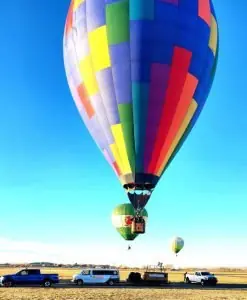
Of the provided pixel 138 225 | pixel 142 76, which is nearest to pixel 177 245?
pixel 138 225

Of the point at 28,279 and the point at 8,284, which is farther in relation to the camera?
the point at 28,279

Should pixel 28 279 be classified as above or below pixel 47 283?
above

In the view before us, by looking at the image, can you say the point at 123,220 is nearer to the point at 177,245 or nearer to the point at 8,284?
the point at 177,245

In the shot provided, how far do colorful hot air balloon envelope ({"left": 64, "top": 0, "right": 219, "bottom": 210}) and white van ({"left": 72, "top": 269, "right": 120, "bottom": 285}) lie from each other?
15.0m

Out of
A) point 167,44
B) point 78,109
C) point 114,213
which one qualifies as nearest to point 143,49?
point 167,44

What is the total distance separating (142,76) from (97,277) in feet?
71.2

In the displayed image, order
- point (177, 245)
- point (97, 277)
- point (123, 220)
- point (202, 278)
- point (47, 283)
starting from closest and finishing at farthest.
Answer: point (47, 283) → point (97, 277) → point (202, 278) → point (123, 220) → point (177, 245)

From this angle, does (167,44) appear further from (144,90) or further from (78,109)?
(78,109)

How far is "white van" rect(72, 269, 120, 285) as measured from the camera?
44.1 meters

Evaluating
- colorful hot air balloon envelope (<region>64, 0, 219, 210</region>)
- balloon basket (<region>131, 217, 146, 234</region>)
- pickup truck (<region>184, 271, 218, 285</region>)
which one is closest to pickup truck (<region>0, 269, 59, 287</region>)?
balloon basket (<region>131, 217, 146, 234</region>)

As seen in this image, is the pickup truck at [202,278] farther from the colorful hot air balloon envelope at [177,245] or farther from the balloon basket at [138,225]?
the colorful hot air balloon envelope at [177,245]

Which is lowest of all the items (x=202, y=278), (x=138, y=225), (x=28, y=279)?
(x=28, y=279)

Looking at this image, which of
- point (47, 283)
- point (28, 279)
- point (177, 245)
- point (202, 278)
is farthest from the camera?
point (177, 245)

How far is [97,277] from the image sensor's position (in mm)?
44375
